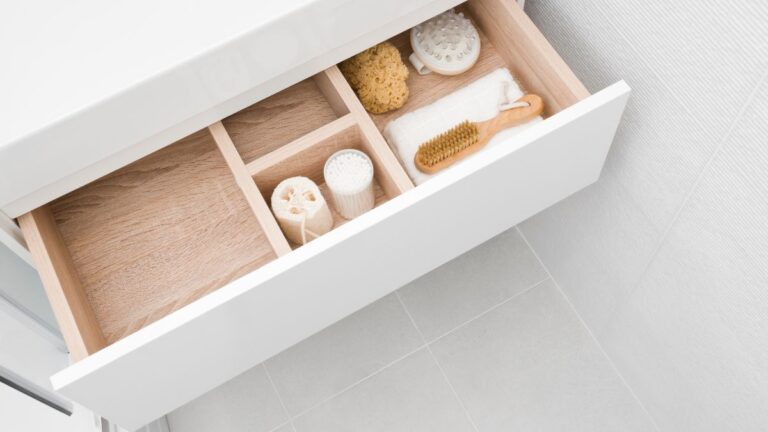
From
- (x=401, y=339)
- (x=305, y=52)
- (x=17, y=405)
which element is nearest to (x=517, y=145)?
(x=305, y=52)

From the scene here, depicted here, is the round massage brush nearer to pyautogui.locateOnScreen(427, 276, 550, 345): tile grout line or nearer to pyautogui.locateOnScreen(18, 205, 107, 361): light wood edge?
pyautogui.locateOnScreen(18, 205, 107, 361): light wood edge

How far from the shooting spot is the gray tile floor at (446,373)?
1611 mm

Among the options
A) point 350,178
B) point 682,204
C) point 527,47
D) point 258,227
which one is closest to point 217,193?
point 258,227

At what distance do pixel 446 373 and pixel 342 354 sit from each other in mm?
233

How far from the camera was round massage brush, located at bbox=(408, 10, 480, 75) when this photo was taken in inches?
42.6

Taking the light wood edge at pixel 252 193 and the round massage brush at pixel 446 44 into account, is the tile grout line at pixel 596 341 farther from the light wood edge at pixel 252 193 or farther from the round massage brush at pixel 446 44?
the light wood edge at pixel 252 193

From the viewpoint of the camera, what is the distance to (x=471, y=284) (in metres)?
1.73

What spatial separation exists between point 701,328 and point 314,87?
2.36ft

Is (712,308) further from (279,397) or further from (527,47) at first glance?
(279,397)

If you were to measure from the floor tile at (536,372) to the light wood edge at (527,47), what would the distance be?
0.76 metres

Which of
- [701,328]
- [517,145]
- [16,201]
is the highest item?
[16,201]

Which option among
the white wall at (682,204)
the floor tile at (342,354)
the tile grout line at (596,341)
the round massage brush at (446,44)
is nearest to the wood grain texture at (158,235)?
the round massage brush at (446,44)

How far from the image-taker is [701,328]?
1207mm

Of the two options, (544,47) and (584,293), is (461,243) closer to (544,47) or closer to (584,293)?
(544,47)
